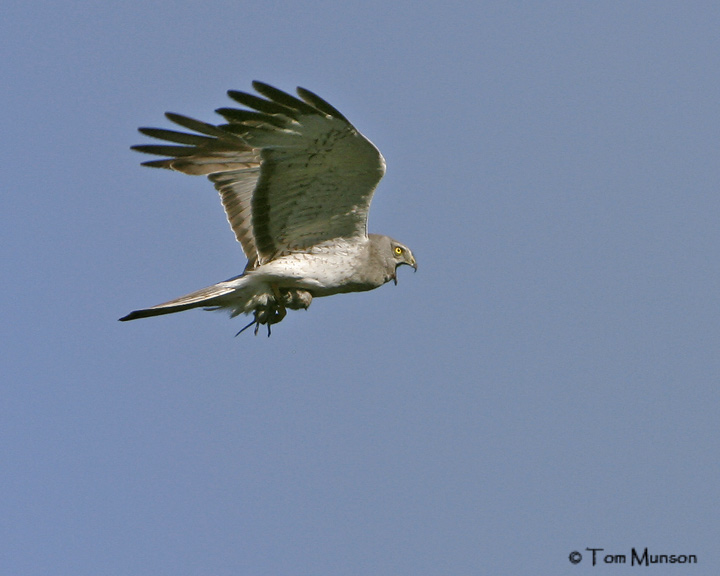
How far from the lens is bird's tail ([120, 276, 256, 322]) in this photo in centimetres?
791

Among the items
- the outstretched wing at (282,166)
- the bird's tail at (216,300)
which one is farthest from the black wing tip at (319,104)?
the bird's tail at (216,300)

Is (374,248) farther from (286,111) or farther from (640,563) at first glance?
(640,563)

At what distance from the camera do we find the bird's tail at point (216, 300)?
7.91 meters

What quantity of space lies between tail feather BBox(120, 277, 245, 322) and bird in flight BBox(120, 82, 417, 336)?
1 cm

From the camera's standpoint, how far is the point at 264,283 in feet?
29.1

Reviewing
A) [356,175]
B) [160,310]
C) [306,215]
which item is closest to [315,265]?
[306,215]

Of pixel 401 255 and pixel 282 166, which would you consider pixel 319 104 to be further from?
pixel 401 255

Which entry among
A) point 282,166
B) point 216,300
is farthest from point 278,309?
point 282,166

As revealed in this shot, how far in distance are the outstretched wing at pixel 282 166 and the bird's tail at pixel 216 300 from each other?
45 centimetres

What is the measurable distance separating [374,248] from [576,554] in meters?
3.59

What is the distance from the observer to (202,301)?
8203 mm

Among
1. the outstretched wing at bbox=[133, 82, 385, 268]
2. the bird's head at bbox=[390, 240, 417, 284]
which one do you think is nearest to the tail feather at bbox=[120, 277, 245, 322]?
the outstretched wing at bbox=[133, 82, 385, 268]

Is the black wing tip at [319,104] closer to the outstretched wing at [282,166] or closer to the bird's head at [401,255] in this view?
the outstretched wing at [282,166]

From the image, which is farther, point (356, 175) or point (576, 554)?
point (576, 554)
